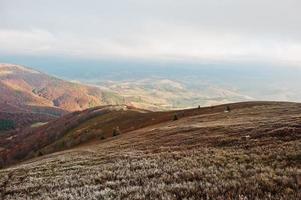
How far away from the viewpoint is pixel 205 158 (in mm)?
21688

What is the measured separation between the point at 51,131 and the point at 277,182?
160397mm

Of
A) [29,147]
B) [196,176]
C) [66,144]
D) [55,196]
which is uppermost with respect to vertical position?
[196,176]

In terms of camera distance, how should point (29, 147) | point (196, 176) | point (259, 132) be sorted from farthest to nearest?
point (29, 147)
point (259, 132)
point (196, 176)

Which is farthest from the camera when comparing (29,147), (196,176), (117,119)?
(29,147)

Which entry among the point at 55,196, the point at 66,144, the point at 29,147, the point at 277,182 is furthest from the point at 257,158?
the point at 29,147

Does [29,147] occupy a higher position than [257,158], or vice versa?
[257,158]

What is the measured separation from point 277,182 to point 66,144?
4052 inches

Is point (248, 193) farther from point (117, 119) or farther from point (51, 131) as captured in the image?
point (51, 131)

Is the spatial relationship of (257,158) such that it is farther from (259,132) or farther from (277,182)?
(259,132)

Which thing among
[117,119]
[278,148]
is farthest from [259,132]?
[117,119]

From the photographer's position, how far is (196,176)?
16.2 m

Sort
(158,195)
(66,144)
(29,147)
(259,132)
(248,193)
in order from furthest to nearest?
Result: (29,147)
(66,144)
(259,132)
(158,195)
(248,193)

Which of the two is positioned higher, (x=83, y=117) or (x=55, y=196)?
(x=55, y=196)

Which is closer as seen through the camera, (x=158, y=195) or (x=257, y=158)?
(x=158, y=195)
